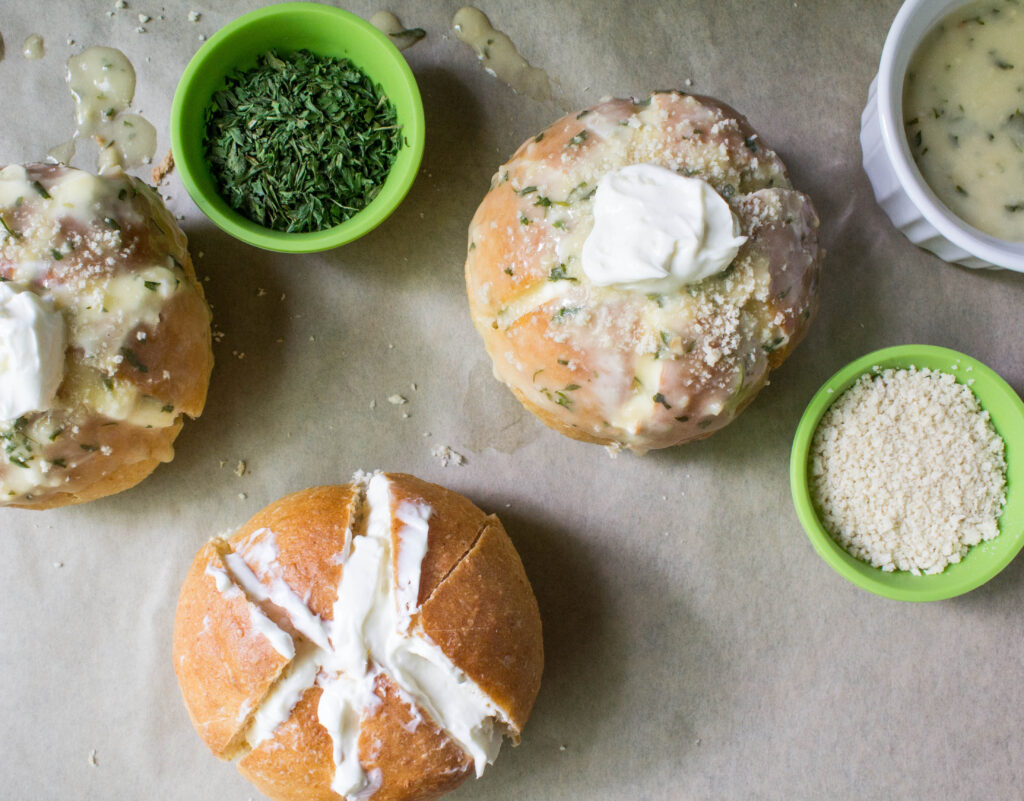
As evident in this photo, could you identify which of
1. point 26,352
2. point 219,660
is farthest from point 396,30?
point 219,660

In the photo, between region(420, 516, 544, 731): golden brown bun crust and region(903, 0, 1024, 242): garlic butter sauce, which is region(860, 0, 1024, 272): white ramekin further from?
region(420, 516, 544, 731): golden brown bun crust

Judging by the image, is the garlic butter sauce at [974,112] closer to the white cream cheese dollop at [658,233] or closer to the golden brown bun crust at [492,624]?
the white cream cheese dollop at [658,233]

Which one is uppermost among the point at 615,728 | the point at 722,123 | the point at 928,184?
the point at 722,123

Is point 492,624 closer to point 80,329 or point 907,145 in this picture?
point 80,329

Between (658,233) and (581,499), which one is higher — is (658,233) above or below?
above

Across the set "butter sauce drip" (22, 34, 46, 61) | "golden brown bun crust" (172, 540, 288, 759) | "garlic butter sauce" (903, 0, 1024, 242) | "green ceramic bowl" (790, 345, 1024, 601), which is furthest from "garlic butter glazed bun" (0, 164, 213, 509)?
"garlic butter sauce" (903, 0, 1024, 242)

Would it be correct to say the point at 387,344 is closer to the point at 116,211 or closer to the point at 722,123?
the point at 116,211

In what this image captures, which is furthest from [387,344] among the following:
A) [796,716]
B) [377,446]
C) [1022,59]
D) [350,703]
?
[1022,59]

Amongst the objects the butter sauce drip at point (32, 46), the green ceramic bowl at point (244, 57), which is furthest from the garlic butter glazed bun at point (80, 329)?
the butter sauce drip at point (32, 46)
